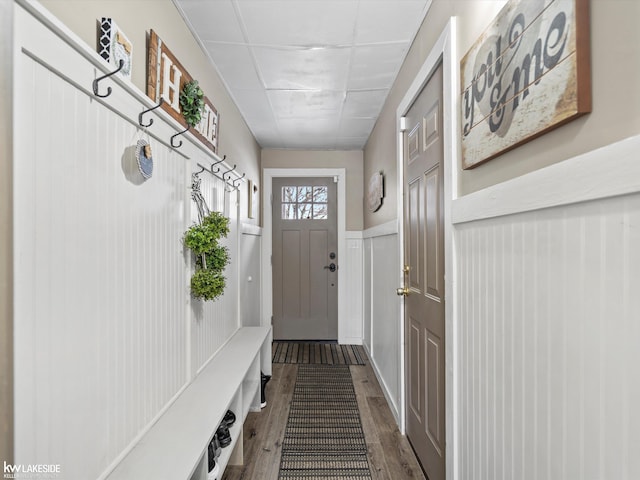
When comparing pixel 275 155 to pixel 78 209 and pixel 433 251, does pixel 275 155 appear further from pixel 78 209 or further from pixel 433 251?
pixel 78 209

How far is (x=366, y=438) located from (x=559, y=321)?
1.78m

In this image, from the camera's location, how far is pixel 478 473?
127 cm

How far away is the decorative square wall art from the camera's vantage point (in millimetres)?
1105

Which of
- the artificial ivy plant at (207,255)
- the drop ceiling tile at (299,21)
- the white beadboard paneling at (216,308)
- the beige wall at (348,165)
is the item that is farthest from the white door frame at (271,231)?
the artificial ivy plant at (207,255)

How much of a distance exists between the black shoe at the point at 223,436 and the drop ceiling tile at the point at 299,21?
201cm

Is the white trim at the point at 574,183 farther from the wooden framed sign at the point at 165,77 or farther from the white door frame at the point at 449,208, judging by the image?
the wooden framed sign at the point at 165,77

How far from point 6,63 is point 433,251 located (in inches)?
65.7

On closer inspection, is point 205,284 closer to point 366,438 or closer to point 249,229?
point 366,438

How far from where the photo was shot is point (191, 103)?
174 cm

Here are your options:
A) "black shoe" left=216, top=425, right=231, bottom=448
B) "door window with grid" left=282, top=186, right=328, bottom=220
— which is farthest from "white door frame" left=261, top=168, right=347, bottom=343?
"black shoe" left=216, top=425, right=231, bottom=448

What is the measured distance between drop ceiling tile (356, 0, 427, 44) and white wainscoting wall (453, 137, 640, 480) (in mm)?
1113

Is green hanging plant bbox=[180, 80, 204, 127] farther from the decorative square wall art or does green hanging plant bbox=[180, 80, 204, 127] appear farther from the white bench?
the white bench

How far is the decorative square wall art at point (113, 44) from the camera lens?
43.5 inches

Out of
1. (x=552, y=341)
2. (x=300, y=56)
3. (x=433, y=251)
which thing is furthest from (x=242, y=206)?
(x=552, y=341)
